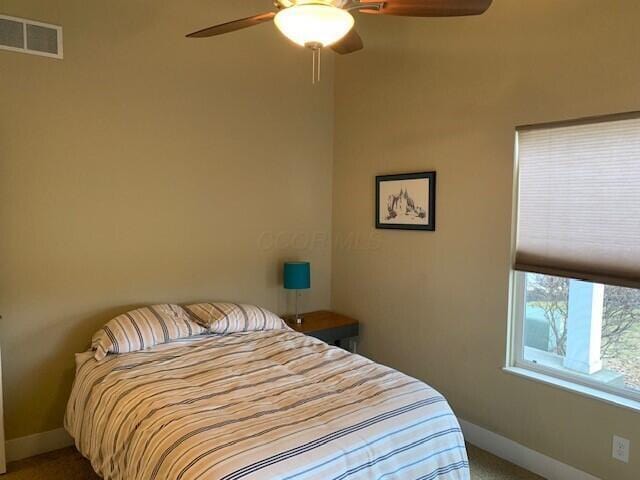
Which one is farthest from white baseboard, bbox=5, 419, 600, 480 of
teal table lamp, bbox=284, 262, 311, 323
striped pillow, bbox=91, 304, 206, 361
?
teal table lamp, bbox=284, 262, 311, 323

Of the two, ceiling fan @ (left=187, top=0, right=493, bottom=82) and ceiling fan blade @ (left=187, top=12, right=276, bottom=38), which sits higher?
ceiling fan blade @ (left=187, top=12, right=276, bottom=38)

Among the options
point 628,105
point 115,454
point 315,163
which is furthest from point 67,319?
point 628,105

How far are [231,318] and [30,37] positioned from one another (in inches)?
79.6

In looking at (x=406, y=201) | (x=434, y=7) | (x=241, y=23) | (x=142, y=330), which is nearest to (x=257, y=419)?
(x=142, y=330)

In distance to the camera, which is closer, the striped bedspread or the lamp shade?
the striped bedspread

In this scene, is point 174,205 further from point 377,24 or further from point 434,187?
point 377,24

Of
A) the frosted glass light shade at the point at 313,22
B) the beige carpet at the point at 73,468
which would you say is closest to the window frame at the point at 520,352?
the beige carpet at the point at 73,468

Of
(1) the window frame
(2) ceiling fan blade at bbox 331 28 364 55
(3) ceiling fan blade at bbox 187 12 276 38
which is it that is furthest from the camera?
(1) the window frame

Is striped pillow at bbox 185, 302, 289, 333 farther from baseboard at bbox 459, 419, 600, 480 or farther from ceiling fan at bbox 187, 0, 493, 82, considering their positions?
ceiling fan at bbox 187, 0, 493, 82

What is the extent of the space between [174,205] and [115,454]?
168 centimetres

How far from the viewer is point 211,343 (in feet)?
9.27

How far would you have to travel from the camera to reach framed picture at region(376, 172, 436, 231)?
3.18m

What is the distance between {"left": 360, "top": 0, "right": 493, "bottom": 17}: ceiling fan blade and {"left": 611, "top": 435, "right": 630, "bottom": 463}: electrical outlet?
2129 mm

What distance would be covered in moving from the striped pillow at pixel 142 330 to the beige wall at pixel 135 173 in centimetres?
28
